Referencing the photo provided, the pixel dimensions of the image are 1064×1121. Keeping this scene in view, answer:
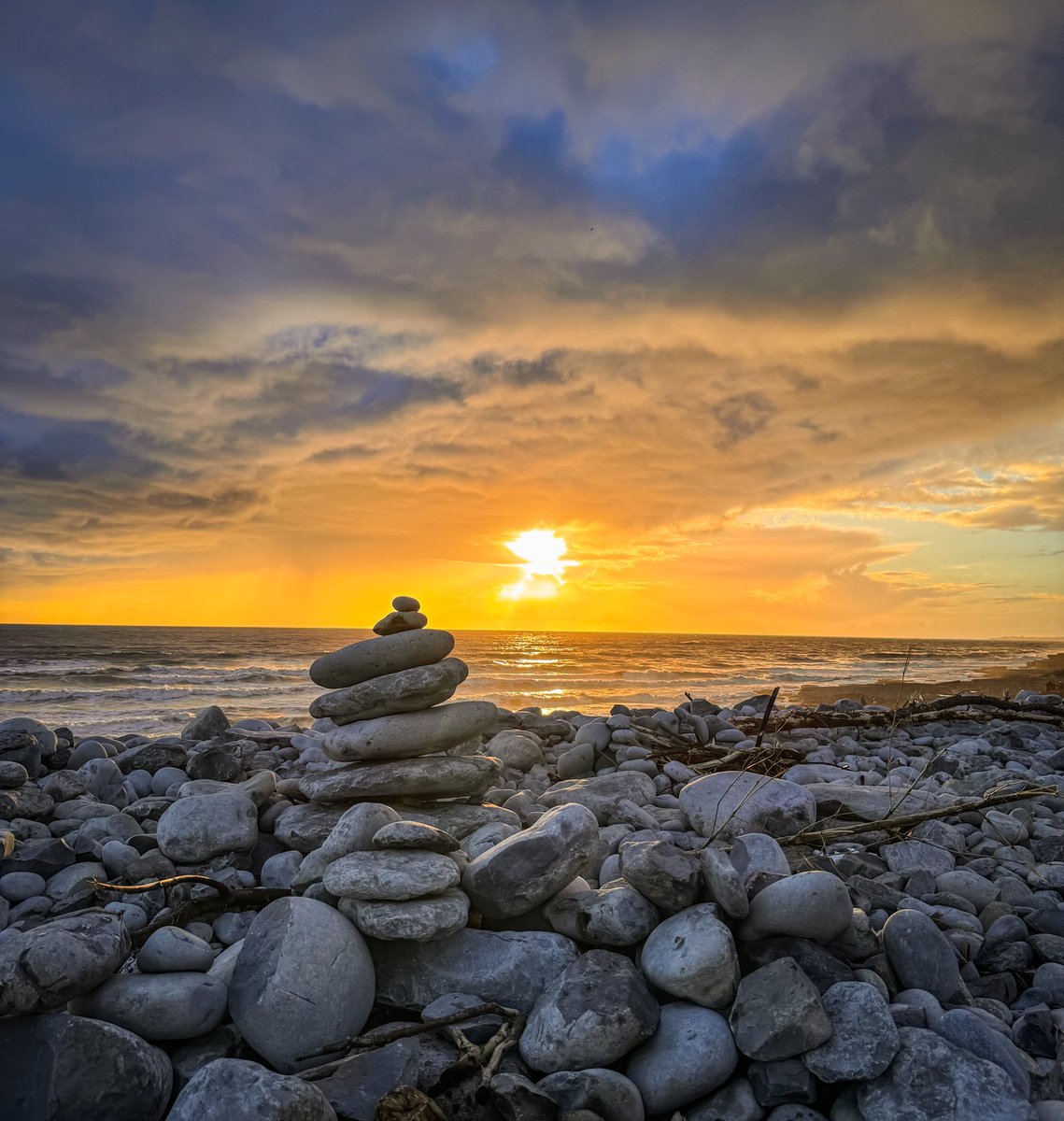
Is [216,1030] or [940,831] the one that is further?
[940,831]

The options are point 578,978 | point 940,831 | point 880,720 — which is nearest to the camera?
point 578,978

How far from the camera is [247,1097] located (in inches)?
110

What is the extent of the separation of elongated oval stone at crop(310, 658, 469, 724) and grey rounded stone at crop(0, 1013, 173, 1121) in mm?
2987

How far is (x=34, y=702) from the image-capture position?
22.9 meters

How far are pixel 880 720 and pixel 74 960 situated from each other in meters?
9.73

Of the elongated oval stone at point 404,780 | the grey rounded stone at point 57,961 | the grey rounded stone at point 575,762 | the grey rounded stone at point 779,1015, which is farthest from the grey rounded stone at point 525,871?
the grey rounded stone at point 575,762

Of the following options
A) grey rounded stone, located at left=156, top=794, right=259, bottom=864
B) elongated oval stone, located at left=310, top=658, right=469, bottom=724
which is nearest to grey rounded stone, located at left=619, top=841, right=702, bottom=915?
elongated oval stone, located at left=310, top=658, right=469, bottom=724

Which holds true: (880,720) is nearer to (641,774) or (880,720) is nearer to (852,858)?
(641,774)

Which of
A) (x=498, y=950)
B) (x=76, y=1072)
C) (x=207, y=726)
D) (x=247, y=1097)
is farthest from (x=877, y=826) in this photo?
(x=207, y=726)

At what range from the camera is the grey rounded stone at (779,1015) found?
325 centimetres

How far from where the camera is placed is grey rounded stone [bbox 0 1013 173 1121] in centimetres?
305

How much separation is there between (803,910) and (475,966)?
165cm

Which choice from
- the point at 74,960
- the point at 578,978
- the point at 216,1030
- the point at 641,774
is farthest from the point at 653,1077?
the point at 641,774

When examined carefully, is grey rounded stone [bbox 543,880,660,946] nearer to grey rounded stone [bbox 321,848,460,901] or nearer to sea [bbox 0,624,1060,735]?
grey rounded stone [bbox 321,848,460,901]
